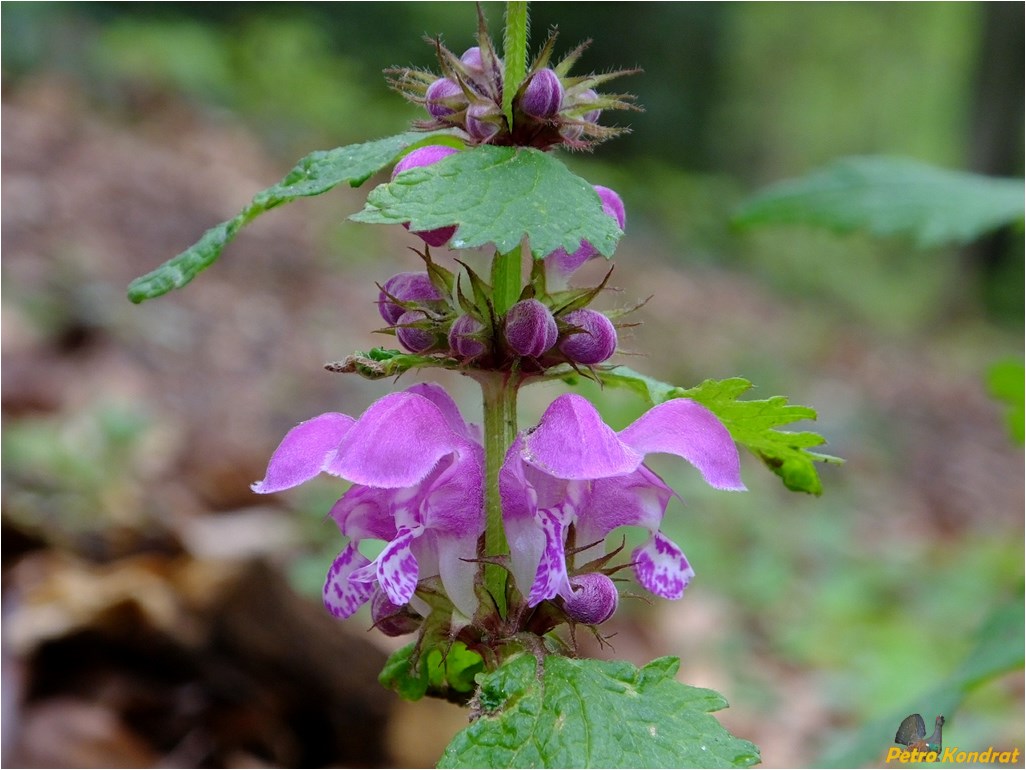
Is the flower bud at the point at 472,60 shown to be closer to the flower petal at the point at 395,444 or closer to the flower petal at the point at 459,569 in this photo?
the flower petal at the point at 395,444

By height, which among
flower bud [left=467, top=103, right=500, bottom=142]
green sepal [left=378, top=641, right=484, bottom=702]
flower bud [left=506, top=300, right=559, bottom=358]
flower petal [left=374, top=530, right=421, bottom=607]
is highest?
flower bud [left=467, top=103, right=500, bottom=142]

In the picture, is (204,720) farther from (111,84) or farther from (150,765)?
(111,84)

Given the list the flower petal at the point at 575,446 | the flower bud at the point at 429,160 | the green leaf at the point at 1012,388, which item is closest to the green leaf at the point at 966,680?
the green leaf at the point at 1012,388

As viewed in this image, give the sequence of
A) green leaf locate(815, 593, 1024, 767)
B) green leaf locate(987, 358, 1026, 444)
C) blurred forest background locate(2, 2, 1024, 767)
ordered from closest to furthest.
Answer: green leaf locate(815, 593, 1024, 767) → green leaf locate(987, 358, 1026, 444) → blurred forest background locate(2, 2, 1024, 767)

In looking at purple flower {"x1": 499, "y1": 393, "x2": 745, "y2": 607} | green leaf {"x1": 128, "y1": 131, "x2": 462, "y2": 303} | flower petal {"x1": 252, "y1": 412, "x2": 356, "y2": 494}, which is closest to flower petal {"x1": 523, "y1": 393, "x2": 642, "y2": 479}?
purple flower {"x1": 499, "y1": 393, "x2": 745, "y2": 607}

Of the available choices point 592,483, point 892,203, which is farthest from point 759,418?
point 892,203

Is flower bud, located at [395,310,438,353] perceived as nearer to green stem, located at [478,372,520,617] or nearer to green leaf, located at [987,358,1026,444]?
green stem, located at [478,372,520,617]
